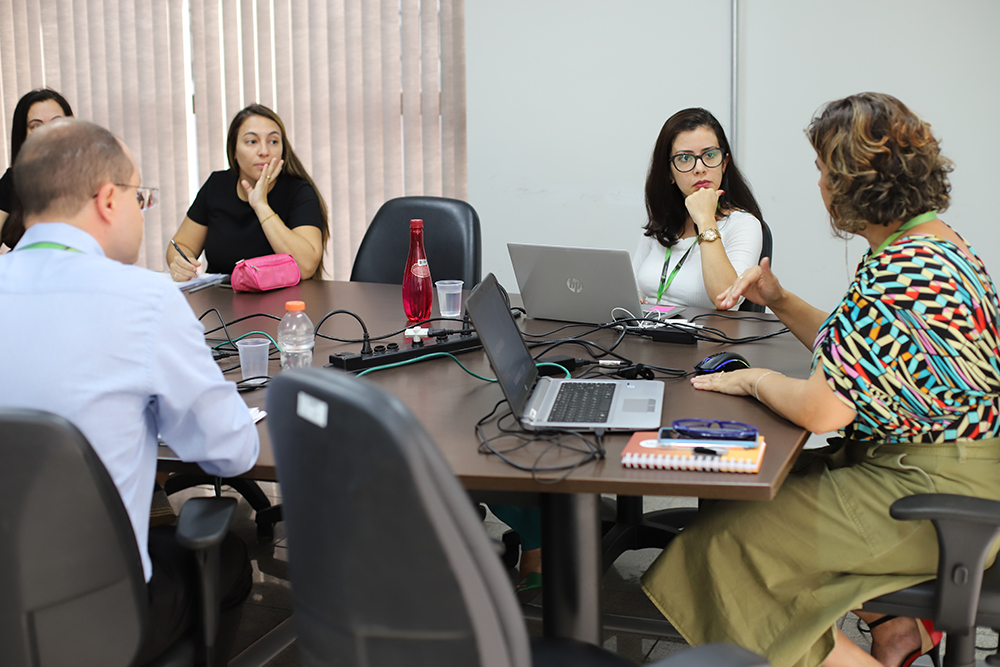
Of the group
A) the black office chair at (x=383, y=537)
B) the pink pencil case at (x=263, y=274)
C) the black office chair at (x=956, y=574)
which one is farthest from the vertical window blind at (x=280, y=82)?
the black office chair at (x=383, y=537)

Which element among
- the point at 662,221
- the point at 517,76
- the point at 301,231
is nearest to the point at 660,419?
the point at 662,221

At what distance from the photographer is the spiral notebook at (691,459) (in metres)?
1.22

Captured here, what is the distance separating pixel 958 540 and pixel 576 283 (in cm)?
111

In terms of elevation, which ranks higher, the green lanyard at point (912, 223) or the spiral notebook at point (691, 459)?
the green lanyard at point (912, 223)

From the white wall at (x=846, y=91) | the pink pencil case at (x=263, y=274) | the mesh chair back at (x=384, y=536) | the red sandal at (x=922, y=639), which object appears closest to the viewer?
the mesh chair back at (x=384, y=536)

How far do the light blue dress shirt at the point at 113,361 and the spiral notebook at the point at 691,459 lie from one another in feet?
1.95

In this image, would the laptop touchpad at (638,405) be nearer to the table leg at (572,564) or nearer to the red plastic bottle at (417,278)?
the table leg at (572,564)

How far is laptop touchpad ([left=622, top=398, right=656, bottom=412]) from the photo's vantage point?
1.49 meters

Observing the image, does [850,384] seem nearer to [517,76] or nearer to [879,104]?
[879,104]

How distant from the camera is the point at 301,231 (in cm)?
312

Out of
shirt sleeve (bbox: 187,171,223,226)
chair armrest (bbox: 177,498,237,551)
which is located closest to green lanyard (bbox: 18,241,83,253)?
chair armrest (bbox: 177,498,237,551)

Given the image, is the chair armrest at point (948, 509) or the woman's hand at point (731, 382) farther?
the woman's hand at point (731, 382)

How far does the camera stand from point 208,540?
4.04 ft

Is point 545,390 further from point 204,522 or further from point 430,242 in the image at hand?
point 430,242
